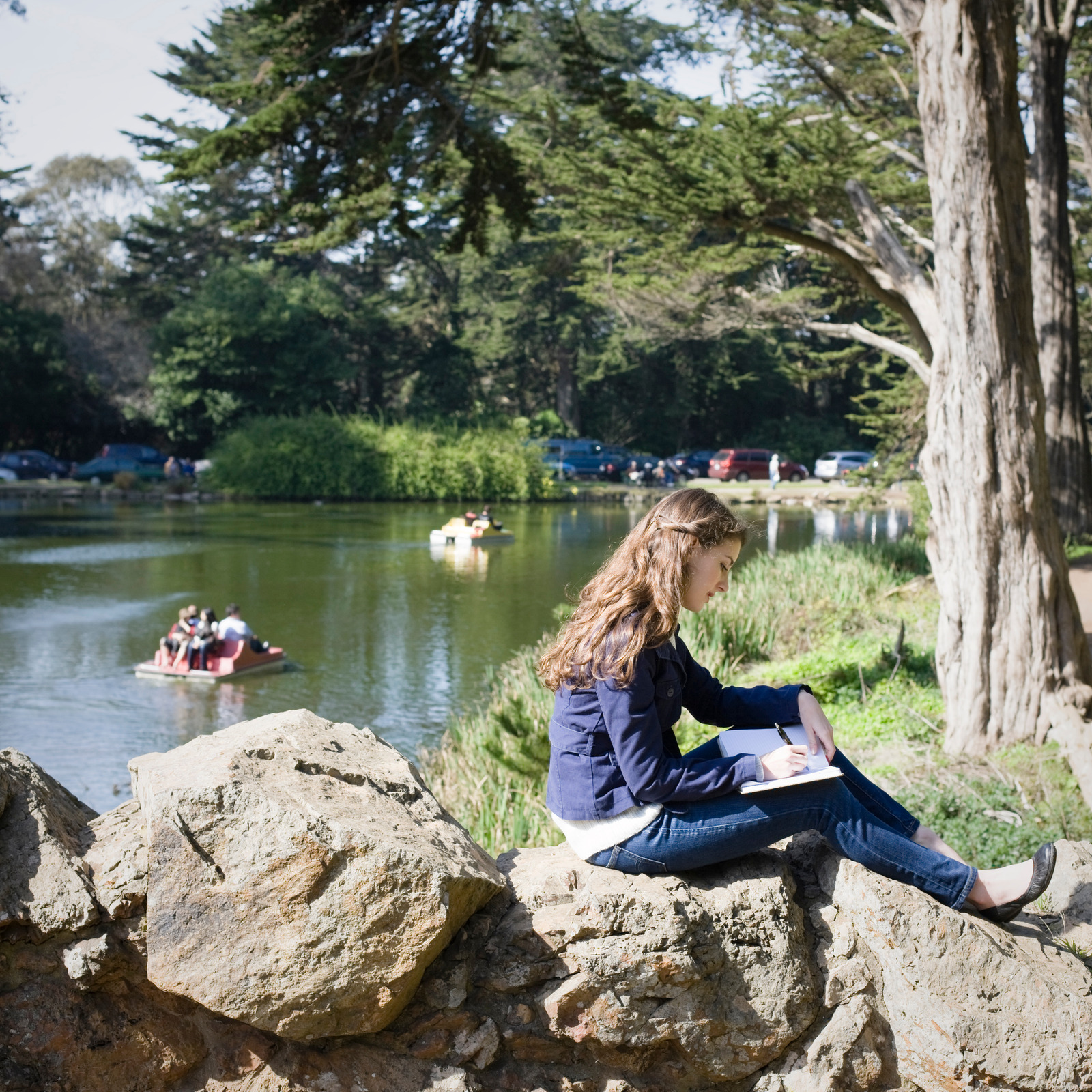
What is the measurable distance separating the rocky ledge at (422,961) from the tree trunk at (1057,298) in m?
11.7

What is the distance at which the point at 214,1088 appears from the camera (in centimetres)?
293

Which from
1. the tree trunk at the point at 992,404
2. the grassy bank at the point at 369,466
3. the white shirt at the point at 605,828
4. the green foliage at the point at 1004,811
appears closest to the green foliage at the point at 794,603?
the tree trunk at the point at 992,404

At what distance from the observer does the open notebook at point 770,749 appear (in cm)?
301

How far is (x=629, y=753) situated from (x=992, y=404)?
442cm

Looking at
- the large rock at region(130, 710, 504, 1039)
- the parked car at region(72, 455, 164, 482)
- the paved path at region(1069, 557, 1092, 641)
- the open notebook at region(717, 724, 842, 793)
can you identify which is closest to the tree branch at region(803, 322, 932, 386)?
the paved path at region(1069, 557, 1092, 641)

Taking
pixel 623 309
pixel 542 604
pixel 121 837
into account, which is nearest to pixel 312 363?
pixel 623 309

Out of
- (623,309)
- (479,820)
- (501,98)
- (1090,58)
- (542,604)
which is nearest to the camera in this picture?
(479,820)

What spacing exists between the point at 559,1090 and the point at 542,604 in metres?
13.9

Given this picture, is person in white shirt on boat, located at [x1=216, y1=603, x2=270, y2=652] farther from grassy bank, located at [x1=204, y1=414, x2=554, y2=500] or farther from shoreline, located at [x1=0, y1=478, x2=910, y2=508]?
grassy bank, located at [x1=204, y1=414, x2=554, y2=500]

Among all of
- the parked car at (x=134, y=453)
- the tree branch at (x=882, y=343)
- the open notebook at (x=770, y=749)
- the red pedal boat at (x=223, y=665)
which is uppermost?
the tree branch at (x=882, y=343)

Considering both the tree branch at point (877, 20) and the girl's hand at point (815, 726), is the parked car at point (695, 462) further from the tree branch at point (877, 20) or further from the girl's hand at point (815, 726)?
the girl's hand at point (815, 726)

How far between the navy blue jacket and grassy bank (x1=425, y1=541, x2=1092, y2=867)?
2.20 meters

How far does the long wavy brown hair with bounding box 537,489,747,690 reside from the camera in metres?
3.05

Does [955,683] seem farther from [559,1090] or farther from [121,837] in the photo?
[121,837]
